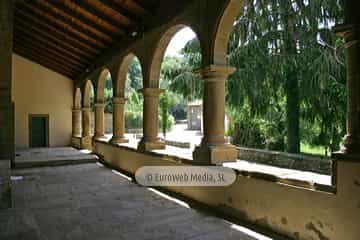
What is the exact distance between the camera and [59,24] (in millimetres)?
6340

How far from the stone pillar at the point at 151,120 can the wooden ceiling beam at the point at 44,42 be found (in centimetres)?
450

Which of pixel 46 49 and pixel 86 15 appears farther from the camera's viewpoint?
pixel 46 49

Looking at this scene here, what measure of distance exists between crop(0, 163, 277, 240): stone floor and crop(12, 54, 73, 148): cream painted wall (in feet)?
21.4

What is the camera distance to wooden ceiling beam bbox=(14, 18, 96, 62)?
7.13 meters

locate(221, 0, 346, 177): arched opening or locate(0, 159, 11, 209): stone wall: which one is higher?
locate(221, 0, 346, 177): arched opening

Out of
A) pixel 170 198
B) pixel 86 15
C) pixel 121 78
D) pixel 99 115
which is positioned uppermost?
pixel 86 15

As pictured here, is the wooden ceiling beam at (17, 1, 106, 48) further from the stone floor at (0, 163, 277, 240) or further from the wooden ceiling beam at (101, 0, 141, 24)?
the stone floor at (0, 163, 277, 240)

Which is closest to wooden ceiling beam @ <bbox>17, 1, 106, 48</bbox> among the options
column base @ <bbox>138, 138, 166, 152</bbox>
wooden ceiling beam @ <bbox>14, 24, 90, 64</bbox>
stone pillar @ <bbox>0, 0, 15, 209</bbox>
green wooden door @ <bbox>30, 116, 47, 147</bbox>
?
wooden ceiling beam @ <bbox>14, 24, 90, 64</bbox>

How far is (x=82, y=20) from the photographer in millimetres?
5766

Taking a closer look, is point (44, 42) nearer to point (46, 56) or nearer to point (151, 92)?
point (46, 56)

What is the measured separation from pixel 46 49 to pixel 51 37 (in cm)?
164

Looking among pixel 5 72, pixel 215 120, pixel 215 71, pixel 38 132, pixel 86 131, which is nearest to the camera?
pixel 215 71

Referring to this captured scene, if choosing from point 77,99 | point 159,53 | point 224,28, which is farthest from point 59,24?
point 77,99

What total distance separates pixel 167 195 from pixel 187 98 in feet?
19.1
